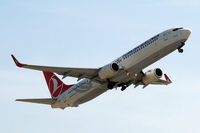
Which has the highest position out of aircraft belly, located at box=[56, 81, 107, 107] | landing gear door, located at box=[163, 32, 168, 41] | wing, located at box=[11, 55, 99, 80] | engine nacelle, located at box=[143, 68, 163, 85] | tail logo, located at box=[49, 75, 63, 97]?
tail logo, located at box=[49, 75, 63, 97]

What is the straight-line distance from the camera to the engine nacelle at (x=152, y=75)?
180ft

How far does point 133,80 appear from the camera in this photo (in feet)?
182

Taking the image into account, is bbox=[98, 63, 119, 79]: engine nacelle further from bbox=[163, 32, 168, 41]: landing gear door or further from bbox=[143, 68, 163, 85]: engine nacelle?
bbox=[143, 68, 163, 85]: engine nacelle

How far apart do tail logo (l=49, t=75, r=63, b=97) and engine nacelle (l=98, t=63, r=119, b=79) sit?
11802mm

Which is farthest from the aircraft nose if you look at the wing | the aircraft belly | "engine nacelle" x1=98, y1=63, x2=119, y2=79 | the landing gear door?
the aircraft belly

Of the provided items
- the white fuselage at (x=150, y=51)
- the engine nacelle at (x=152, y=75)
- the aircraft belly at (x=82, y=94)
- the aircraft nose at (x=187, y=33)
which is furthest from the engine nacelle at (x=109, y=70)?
the aircraft nose at (x=187, y=33)

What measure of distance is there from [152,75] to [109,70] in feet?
23.3

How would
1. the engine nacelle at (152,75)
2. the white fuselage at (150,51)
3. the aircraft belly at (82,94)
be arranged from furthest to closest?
the engine nacelle at (152,75) < the aircraft belly at (82,94) < the white fuselage at (150,51)

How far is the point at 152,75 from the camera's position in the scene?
180 ft

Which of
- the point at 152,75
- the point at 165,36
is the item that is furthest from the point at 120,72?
the point at 165,36

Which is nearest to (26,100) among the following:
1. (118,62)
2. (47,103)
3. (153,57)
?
(47,103)

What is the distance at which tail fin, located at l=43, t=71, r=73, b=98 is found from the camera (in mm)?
60719

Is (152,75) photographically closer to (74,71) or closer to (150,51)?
(150,51)

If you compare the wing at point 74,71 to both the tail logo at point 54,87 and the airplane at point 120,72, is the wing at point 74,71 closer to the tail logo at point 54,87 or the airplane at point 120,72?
the airplane at point 120,72
